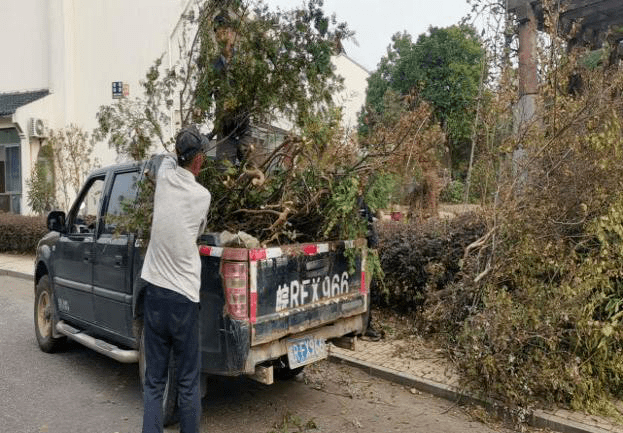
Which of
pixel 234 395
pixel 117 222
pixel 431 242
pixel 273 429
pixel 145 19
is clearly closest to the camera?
pixel 273 429

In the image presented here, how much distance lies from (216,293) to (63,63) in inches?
665

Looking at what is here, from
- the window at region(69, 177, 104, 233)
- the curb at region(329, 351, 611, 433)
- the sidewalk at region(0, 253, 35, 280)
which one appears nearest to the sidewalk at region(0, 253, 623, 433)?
the curb at region(329, 351, 611, 433)

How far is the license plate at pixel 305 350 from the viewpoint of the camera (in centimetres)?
413

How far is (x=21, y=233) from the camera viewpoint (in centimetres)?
1371

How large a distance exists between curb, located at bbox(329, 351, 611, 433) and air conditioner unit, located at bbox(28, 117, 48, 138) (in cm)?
1505

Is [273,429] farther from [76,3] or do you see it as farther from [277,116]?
[76,3]

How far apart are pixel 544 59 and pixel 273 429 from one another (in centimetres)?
A: 444

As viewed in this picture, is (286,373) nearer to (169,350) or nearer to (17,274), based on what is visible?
(169,350)

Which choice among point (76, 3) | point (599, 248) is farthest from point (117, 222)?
point (76, 3)

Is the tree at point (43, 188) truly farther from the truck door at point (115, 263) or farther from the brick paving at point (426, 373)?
the brick paving at point (426, 373)

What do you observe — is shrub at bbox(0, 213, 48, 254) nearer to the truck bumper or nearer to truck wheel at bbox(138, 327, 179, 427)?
truck wheel at bbox(138, 327, 179, 427)

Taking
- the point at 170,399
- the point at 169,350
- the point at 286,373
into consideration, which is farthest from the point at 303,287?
the point at 286,373

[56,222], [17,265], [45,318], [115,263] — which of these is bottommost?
[17,265]

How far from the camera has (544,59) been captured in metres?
5.63
